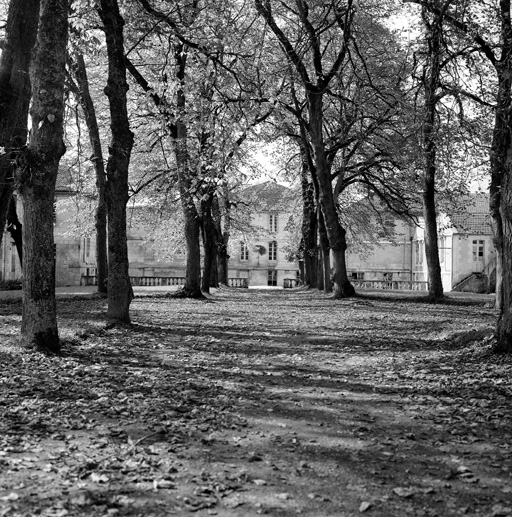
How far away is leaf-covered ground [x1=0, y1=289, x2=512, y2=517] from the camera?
4146 millimetres

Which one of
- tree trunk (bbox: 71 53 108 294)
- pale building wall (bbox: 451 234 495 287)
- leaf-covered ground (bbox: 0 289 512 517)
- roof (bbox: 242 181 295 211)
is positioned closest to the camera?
leaf-covered ground (bbox: 0 289 512 517)

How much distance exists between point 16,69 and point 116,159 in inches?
105

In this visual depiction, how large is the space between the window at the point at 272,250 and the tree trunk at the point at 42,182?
7810 centimetres

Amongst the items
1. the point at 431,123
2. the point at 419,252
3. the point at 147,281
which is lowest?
the point at 147,281

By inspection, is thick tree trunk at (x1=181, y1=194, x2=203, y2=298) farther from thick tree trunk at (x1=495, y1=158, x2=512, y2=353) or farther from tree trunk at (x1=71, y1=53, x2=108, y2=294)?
thick tree trunk at (x1=495, y1=158, x2=512, y2=353)

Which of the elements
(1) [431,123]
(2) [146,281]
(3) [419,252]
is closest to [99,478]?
(1) [431,123]

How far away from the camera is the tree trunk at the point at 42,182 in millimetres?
9688

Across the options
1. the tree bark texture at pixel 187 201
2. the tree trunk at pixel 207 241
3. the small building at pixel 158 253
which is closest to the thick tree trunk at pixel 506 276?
the tree bark texture at pixel 187 201

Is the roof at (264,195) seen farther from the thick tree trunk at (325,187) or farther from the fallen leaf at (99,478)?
the fallen leaf at (99,478)

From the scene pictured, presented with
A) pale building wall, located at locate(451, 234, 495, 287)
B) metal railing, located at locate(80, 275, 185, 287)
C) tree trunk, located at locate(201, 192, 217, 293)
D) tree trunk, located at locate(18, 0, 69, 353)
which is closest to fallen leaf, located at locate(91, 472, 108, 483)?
tree trunk, located at locate(18, 0, 69, 353)

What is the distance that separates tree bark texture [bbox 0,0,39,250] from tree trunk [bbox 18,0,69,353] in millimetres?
2194

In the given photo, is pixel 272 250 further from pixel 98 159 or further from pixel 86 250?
pixel 98 159

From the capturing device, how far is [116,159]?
13.9m

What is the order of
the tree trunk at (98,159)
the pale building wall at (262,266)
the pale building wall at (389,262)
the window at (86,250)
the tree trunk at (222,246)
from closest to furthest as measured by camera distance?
the tree trunk at (98,159) → the tree trunk at (222,246) → the window at (86,250) → the pale building wall at (389,262) → the pale building wall at (262,266)
